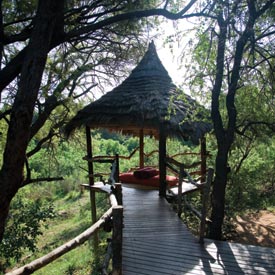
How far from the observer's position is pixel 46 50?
450 cm

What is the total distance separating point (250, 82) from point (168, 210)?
105 inches

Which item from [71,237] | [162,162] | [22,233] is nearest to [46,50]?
[162,162]

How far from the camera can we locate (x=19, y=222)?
6.60 meters

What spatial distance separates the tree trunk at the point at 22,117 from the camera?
13.7 ft

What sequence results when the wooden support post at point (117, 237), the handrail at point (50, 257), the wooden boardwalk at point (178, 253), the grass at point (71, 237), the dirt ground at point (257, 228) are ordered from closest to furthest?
the handrail at point (50, 257) → the wooden support post at point (117, 237) → the wooden boardwalk at point (178, 253) → the dirt ground at point (257, 228) → the grass at point (71, 237)

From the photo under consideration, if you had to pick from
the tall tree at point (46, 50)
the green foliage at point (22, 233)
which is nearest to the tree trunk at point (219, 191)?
the tall tree at point (46, 50)

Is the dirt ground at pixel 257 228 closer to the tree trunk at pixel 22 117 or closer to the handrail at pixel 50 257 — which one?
the tree trunk at pixel 22 117

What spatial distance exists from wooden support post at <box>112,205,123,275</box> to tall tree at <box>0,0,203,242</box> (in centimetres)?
214

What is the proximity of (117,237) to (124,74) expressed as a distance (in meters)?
7.19

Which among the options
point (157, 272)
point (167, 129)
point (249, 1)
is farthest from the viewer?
point (167, 129)

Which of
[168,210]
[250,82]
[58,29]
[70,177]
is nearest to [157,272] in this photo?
[168,210]

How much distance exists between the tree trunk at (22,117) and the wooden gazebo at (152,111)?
2432mm

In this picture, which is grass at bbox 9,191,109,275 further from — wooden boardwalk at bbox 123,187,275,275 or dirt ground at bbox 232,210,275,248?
dirt ground at bbox 232,210,275,248

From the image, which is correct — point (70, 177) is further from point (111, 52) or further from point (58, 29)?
point (58, 29)
